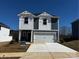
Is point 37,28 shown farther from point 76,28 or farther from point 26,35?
point 76,28

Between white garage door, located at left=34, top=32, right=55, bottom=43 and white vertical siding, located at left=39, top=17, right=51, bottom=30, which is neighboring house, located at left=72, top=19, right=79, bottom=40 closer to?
white garage door, located at left=34, top=32, right=55, bottom=43

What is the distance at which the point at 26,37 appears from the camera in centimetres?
3156

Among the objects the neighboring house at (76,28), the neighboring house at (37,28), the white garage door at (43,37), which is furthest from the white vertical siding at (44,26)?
the neighboring house at (76,28)

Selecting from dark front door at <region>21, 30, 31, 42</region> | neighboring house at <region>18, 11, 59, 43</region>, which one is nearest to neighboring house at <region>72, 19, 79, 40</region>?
neighboring house at <region>18, 11, 59, 43</region>

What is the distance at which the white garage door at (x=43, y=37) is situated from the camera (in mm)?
31375

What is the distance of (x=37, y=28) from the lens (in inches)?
1256

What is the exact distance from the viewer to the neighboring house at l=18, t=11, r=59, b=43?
31266 millimetres

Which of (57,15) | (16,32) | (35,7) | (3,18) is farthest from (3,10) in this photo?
(57,15)

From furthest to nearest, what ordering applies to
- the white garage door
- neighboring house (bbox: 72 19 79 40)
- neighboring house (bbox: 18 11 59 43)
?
1. neighboring house (bbox: 72 19 79 40)
2. the white garage door
3. neighboring house (bbox: 18 11 59 43)

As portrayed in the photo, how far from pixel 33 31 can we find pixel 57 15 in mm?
5499

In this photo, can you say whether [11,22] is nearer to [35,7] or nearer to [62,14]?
[35,7]

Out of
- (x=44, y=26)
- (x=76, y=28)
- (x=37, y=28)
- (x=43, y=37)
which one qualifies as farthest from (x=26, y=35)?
(x=76, y=28)

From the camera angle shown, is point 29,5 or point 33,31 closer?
point 33,31

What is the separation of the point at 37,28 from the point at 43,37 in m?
1.89
